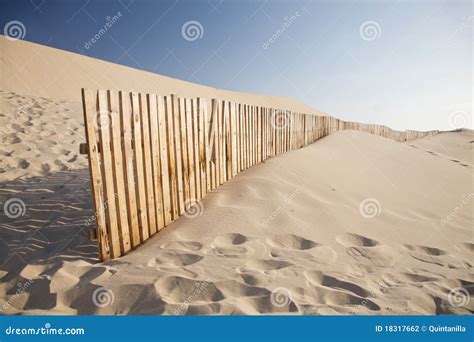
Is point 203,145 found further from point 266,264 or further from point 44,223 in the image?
point 44,223

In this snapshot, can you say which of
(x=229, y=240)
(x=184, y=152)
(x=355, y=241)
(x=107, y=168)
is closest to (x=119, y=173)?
(x=107, y=168)

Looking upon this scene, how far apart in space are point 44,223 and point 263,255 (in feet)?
10.9

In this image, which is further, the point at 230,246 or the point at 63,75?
the point at 63,75

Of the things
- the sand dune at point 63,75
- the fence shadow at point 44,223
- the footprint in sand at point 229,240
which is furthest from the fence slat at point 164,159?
the sand dune at point 63,75

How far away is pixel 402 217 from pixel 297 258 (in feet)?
7.78

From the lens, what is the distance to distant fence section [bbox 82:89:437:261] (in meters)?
2.91

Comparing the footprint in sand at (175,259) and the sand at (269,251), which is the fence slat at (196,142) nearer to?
the sand at (269,251)

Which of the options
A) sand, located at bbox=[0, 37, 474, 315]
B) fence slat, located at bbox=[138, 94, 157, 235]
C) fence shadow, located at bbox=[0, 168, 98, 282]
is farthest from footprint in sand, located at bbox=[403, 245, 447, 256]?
fence shadow, located at bbox=[0, 168, 98, 282]

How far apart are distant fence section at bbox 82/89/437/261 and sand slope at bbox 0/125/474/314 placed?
Result: 24 centimetres

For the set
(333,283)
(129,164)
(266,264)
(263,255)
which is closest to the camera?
(333,283)

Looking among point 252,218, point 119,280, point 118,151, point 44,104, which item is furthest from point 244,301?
point 44,104

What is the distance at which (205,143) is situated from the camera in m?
4.50

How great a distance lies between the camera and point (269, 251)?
3113 millimetres

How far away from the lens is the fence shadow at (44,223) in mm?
3225
